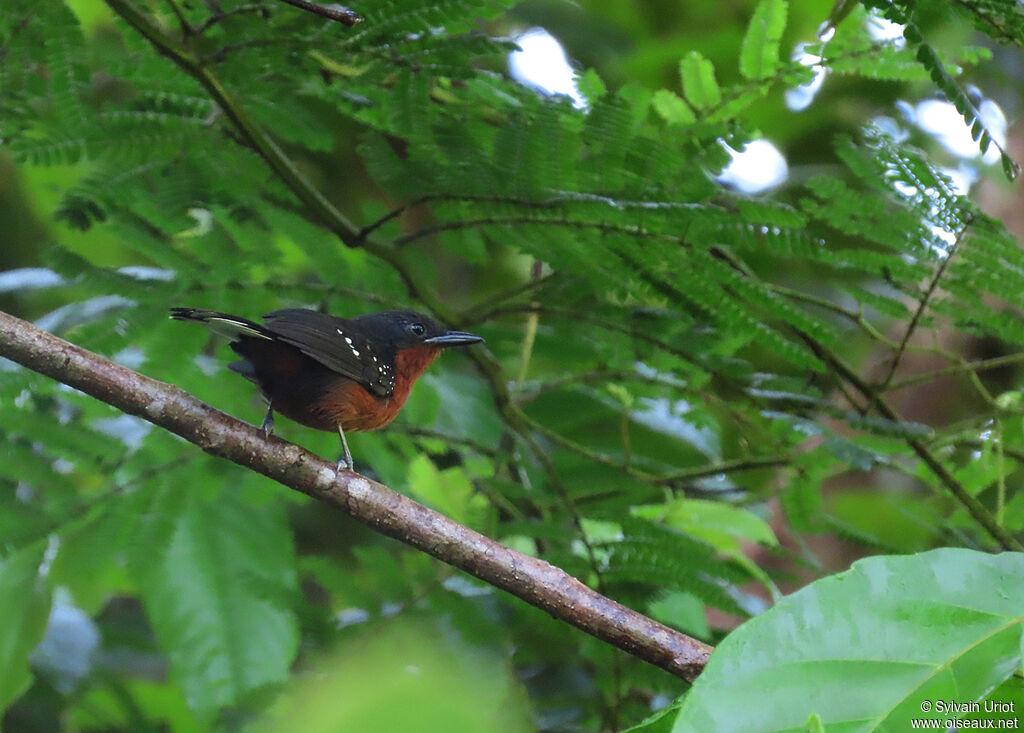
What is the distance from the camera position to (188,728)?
13.1 feet

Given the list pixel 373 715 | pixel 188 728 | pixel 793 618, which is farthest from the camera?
pixel 188 728

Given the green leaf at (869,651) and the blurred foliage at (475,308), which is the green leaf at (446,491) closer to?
the blurred foliage at (475,308)

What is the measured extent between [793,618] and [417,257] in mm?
2124

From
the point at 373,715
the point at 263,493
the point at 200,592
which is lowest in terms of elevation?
the point at 200,592

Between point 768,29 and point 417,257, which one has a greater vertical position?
point 768,29

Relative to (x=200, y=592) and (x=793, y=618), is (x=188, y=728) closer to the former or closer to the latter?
(x=200, y=592)

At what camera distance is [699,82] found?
111 inches

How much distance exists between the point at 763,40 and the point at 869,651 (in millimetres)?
1868

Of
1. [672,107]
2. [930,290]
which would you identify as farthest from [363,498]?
[930,290]

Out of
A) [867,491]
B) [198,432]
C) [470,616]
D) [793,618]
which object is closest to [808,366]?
[470,616]

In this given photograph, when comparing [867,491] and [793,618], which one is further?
[867,491]

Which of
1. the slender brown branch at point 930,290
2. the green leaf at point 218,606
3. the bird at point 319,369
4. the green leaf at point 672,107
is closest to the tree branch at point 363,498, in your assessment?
the bird at point 319,369

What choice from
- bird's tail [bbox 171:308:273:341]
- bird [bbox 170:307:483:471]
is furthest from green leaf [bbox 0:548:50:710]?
bird's tail [bbox 171:308:273:341]

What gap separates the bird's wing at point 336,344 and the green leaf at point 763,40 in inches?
54.1
